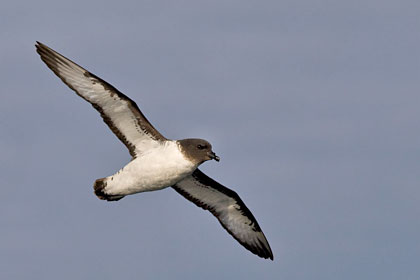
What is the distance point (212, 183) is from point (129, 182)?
354 centimetres

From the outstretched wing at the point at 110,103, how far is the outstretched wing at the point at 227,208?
2.78m

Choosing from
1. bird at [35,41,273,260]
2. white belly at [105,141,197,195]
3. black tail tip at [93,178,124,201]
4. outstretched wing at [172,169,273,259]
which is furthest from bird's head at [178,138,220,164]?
outstretched wing at [172,169,273,259]

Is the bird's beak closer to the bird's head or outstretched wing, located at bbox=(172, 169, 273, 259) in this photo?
the bird's head

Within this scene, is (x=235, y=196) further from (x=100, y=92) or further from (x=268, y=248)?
(x=100, y=92)

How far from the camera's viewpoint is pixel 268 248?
28891mm

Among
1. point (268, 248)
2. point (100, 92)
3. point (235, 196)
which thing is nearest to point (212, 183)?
point (235, 196)

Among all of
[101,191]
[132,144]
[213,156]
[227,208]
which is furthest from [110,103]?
[227,208]

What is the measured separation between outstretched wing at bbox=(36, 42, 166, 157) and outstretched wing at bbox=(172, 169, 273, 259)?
2.78 metres

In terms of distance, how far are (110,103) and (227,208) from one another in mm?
5749

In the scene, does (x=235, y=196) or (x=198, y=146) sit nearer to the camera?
(x=198, y=146)

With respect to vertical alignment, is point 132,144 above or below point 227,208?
above

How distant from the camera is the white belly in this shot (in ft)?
79.3

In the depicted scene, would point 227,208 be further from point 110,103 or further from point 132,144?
point 110,103

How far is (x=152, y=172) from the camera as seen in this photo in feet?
79.7
